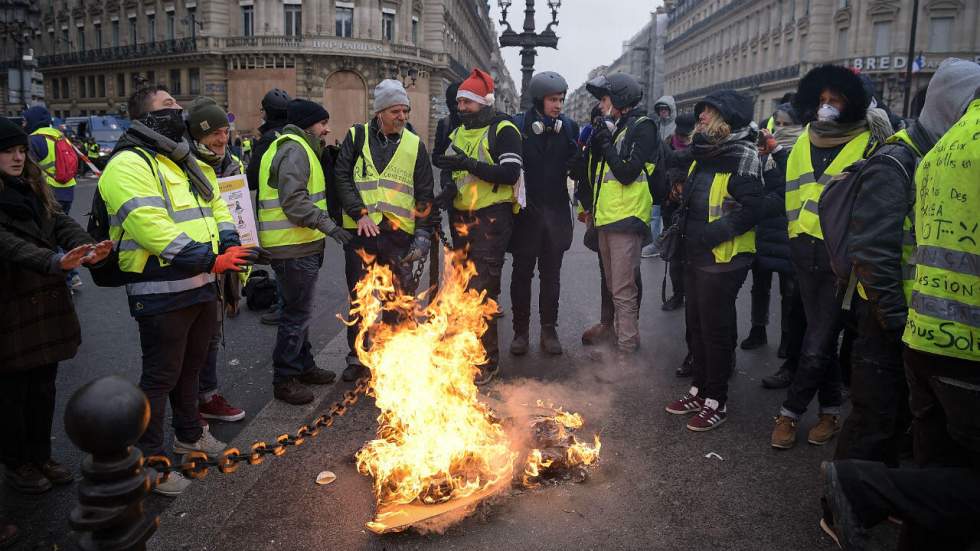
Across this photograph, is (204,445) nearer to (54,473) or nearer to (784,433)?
(54,473)

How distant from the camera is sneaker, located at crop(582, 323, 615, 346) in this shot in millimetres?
6531

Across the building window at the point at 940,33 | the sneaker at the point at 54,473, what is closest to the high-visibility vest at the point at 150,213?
the sneaker at the point at 54,473

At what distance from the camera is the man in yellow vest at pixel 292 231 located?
4.92 meters

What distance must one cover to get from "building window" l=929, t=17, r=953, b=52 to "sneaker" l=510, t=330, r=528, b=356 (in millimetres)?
50823

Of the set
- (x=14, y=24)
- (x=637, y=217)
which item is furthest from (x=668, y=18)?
(x=637, y=217)

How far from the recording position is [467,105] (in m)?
5.38

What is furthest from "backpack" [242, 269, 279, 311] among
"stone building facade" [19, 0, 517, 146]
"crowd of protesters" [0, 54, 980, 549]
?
"stone building facade" [19, 0, 517, 146]

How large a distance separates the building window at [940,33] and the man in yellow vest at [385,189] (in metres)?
51.6

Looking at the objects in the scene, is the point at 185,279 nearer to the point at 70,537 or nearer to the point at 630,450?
the point at 70,537

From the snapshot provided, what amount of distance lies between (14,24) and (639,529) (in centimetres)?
2161

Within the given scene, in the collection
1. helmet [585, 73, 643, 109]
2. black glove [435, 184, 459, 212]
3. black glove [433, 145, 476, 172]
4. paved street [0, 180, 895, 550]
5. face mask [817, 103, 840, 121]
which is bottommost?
paved street [0, 180, 895, 550]

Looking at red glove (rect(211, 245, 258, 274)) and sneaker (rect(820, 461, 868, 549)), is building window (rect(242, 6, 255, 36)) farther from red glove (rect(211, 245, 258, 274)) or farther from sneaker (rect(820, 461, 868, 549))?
sneaker (rect(820, 461, 868, 549))

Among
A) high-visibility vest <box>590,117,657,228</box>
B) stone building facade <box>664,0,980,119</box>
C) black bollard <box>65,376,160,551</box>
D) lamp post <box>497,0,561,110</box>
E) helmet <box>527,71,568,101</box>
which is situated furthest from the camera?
stone building facade <box>664,0,980,119</box>

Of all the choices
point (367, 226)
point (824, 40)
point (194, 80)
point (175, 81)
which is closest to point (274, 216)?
point (367, 226)
